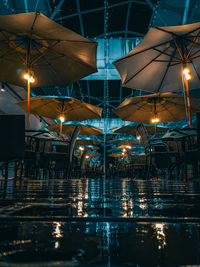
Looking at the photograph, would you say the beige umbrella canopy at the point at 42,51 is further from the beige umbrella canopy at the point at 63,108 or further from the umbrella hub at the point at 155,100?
the umbrella hub at the point at 155,100

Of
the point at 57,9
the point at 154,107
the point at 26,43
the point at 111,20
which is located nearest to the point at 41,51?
the point at 26,43

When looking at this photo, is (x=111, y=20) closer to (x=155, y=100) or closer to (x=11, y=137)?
(x=155, y=100)

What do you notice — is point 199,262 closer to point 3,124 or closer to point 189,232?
point 189,232

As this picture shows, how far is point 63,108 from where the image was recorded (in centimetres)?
669

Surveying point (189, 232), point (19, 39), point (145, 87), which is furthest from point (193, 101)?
point (189, 232)

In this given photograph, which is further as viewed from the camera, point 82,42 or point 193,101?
point 193,101

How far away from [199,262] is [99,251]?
110 millimetres

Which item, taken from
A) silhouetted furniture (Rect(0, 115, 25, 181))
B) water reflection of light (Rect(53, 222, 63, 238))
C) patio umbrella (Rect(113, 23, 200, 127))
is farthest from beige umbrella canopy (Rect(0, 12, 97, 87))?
water reflection of light (Rect(53, 222, 63, 238))

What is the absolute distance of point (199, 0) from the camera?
7.56 meters

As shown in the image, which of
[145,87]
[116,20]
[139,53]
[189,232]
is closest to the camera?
[189,232]

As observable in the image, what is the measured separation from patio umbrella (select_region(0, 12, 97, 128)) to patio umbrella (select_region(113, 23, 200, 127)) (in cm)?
105

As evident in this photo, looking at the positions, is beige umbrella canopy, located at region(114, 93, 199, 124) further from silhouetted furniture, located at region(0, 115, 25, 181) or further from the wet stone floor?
the wet stone floor

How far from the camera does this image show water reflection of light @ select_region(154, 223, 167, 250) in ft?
0.88

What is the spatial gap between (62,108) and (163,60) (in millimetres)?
3331
